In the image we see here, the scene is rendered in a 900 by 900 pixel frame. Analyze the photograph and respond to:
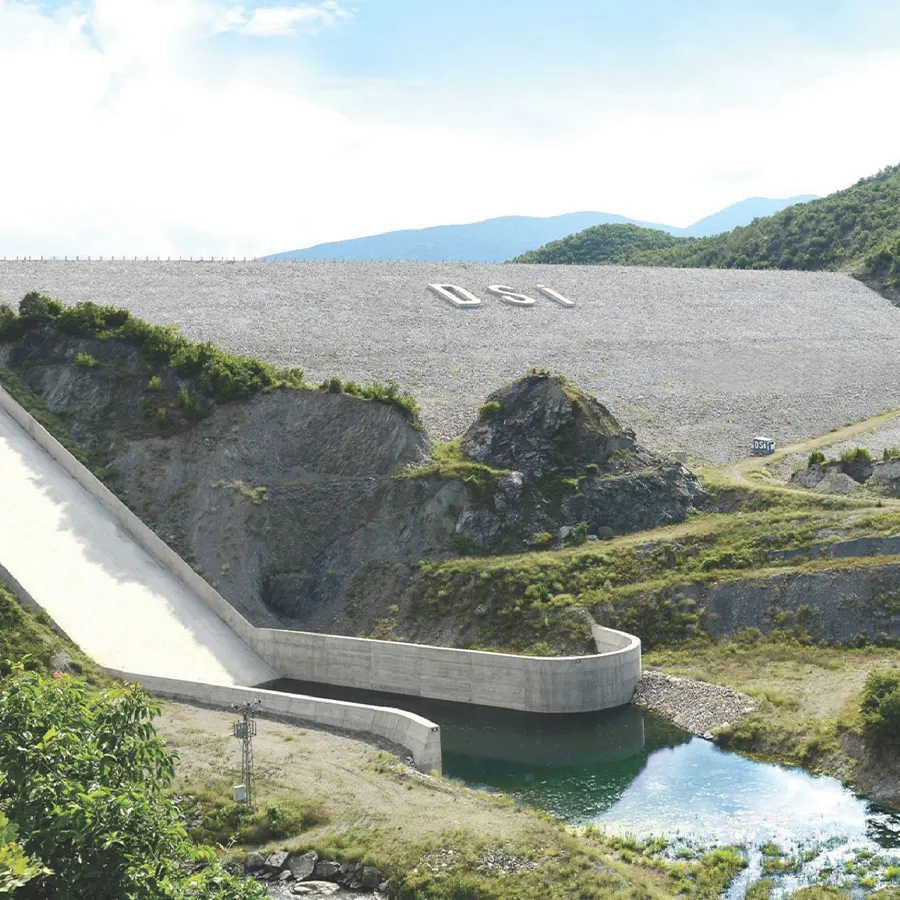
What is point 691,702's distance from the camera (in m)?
35.0

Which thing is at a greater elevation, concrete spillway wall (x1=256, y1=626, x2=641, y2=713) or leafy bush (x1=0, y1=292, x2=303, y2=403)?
leafy bush (x1=0, y1=292, x2=303, y2=403)

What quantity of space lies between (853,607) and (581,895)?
56.4 feet

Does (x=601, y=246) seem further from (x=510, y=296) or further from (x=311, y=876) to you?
(x=311, y=876)

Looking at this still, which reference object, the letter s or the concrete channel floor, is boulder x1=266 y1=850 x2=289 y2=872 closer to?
the concrete channel floor

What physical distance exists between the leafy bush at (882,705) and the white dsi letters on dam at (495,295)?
40983mm

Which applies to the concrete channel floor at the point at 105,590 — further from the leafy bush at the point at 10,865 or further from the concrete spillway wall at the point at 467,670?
the leafy bush at the point at 10,865

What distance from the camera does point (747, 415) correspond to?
59.3 metres

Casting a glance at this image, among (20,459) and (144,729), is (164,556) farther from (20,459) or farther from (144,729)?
(144,729)

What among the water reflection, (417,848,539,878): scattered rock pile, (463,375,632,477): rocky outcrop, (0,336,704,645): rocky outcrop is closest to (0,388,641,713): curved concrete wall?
the water reflection

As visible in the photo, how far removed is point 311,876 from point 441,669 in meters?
12.7

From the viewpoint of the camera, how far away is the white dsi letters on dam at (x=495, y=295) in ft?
226

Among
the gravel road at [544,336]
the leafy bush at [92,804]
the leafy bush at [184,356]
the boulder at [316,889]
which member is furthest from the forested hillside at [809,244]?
the leafy bush at [92,804]

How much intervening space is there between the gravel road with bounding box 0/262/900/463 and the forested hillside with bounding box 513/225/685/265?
46478 mm

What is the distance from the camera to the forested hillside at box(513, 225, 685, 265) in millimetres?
125750
